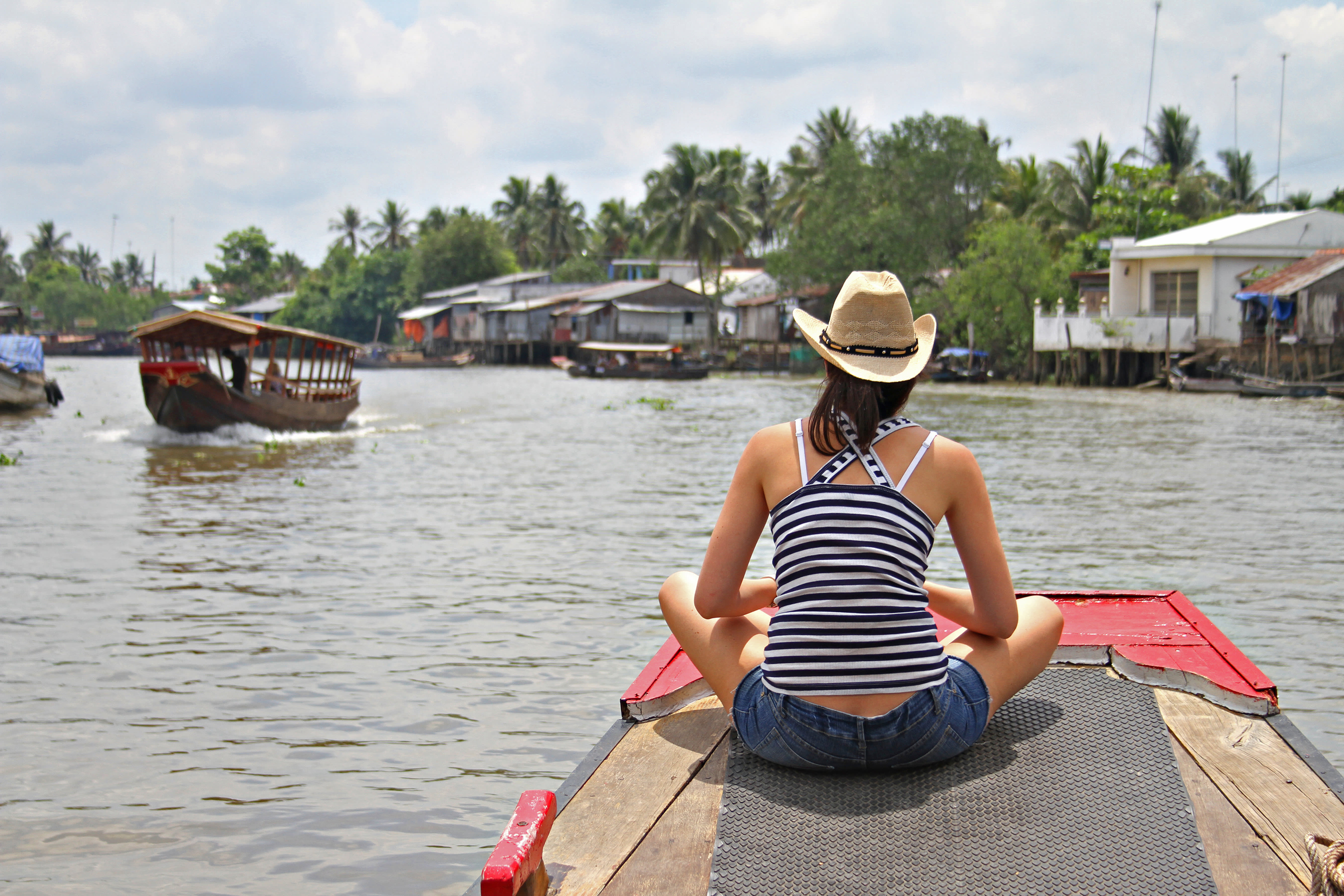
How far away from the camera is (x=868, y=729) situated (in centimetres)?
287

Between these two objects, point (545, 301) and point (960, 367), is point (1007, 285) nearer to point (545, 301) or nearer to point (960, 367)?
point (960, 367)

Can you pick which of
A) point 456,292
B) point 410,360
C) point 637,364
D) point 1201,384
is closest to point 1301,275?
point 1201,384

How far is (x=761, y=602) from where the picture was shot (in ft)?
10.8

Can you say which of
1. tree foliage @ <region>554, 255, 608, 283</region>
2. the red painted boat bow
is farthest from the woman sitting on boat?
tree foliage @ <region>554, 255, 608, 283</region>

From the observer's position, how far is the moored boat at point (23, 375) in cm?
2830

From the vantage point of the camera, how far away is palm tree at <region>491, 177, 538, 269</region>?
81938mm

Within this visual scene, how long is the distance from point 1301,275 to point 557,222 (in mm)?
54122

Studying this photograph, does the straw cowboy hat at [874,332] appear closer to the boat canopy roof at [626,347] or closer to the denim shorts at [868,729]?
the denim shorts at [868,729]

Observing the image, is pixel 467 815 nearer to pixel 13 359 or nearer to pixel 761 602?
pixel 761 602

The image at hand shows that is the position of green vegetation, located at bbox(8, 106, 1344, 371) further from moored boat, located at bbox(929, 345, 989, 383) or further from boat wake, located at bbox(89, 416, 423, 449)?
boat wake, located at bbox(89, 416, 423, 449)

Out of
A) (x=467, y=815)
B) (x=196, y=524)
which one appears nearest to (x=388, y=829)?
(x=467, y=815)

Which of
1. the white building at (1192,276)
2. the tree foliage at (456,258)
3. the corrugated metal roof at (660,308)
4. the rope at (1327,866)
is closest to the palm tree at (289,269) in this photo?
the tree foliage at (456,258)

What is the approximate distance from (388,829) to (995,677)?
2407 millimetres

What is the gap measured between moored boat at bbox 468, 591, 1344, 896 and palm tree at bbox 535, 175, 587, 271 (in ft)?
252
